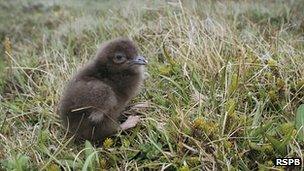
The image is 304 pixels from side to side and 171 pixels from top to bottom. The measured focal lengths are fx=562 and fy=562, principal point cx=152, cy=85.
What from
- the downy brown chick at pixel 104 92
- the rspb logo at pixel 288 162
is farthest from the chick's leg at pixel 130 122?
the rspb logo at pixel 288 162

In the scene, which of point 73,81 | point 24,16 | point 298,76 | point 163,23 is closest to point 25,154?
point 73,81

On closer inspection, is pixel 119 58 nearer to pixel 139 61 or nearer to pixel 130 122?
pixel 139 61

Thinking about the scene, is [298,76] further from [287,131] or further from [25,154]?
[25,154]

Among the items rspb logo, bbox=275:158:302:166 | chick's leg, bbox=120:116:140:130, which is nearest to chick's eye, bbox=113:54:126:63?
chick's leg, bbox=120:116:140:130

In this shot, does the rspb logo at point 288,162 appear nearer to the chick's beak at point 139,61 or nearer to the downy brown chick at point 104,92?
the downy brown chick at point 104,92

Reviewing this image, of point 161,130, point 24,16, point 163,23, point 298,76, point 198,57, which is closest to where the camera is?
point 161,130

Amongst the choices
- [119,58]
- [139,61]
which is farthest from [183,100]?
[119,58]

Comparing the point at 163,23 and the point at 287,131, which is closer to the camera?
the point at 287,131

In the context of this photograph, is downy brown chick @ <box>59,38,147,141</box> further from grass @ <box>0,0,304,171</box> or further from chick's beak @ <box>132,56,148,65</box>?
grass @ <box>0,0,304,171</box>
